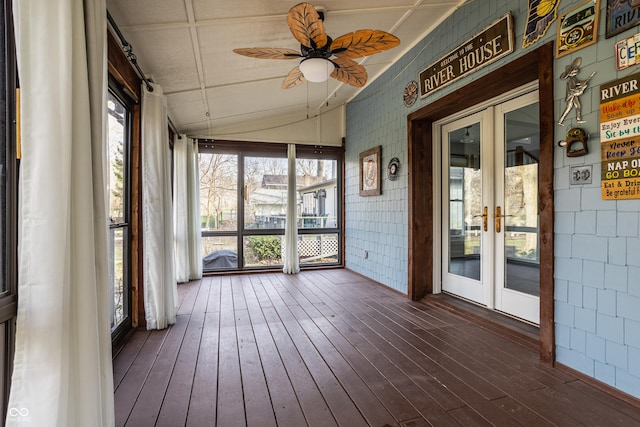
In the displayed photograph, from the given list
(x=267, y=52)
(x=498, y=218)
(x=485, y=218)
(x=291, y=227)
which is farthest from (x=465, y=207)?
(x=291, y=227)

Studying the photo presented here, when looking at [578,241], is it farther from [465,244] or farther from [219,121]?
[219,121]

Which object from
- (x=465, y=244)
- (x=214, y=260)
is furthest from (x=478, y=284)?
(x=214, y=260)

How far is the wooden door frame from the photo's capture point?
2.21m

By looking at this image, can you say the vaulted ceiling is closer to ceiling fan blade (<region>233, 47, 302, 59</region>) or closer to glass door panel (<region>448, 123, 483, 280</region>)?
ceiling fan blade (<region>233, 47, 302, 59</region>)

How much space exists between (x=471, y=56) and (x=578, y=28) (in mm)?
983

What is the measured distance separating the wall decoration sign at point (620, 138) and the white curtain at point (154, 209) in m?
3.46

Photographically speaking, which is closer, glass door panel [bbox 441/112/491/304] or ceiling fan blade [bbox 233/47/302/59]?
ceiling fan blade [bbox 233/47/302/59]

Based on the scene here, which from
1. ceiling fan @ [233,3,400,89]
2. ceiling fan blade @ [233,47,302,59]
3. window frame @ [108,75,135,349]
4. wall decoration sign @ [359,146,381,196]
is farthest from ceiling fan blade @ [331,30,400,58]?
wall decoration sign @ [359,146,381,196]

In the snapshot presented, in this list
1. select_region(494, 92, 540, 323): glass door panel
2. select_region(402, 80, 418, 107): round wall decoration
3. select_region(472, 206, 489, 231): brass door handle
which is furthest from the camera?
select_region(402, 80, 418, 107): round wall decoration

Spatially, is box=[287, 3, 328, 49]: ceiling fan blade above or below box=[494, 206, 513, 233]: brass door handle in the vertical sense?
above

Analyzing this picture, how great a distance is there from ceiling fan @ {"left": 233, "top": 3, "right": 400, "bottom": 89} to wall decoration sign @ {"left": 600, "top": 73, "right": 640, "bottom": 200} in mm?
1447

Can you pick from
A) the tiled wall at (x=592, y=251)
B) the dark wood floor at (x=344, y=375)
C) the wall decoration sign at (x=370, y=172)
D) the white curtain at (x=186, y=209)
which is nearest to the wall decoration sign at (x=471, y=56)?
the tiled wall at (x=592, y=251)

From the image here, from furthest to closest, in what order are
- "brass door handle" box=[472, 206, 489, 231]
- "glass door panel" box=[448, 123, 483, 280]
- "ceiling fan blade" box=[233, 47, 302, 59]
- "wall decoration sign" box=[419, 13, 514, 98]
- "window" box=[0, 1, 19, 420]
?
1. "glass door panel" box=[448, 123, 483, 280]
2. "brass door handle" box=[472, 206, 489, 231]
3. "wall decoration sign" box=[419, 13, 514, 98]
4. "ceiling fan blade" box=[233, 47, 302, 59]
5. "window" box=[0, 1, 19, 420]

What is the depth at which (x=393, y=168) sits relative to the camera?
4254 mm
